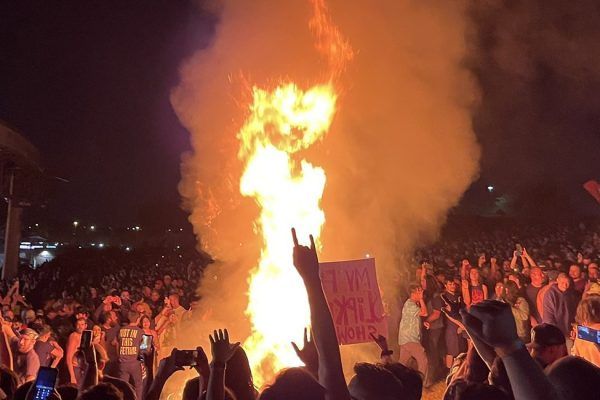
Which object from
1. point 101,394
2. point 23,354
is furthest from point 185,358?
point 23,354

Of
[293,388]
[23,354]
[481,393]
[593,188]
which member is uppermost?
[593,188]

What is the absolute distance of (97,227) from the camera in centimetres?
7438

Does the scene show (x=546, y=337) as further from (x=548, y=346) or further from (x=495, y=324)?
(x=495, y=324)

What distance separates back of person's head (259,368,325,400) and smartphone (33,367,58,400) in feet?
4.41

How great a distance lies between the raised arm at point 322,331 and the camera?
2.10m

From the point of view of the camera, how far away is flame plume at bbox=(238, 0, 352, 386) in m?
6.96

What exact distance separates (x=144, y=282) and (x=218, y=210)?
4103 millimetres

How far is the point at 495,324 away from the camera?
175 cm

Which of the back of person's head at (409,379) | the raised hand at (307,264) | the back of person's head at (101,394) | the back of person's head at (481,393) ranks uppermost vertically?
the raised hand at (307,264)

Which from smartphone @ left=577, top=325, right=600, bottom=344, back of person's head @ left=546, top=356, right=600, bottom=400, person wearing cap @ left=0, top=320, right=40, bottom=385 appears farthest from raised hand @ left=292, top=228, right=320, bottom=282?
person wearing cap @ left=0, top=320, right=40, bottom=385

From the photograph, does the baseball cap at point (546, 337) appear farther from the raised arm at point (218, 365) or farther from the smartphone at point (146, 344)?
the smartphone at point (146, 344)

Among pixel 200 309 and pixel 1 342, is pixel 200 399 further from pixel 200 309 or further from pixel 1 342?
pixel 200 309

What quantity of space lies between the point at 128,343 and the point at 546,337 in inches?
242

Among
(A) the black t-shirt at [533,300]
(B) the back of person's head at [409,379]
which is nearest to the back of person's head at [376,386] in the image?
(B) the back of person's head at [409,379]
